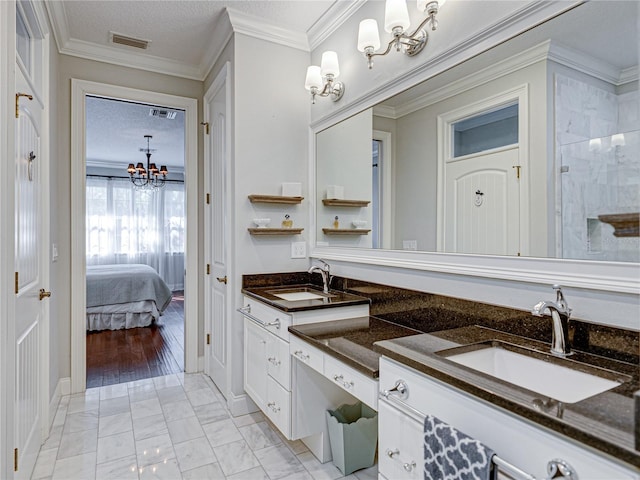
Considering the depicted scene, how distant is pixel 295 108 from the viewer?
2.83 metres

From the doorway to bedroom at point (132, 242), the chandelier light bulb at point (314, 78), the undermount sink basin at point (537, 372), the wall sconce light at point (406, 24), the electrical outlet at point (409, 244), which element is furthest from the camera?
the doorway to bedroom at point (132, 242)

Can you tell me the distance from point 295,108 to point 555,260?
82.3 inches

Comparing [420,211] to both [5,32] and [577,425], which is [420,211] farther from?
[5,32]

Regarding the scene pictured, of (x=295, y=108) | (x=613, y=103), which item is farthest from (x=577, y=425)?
(x=295, y=108)

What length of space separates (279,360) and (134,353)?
2621mm

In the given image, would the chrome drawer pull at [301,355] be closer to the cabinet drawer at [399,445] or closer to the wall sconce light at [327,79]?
the cabinet drawer at [399,445]

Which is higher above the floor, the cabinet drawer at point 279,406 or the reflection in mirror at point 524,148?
the reflection in mirror at point 524,148

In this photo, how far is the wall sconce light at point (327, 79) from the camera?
240 cm

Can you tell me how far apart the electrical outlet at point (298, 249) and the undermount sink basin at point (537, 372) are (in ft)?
5.51

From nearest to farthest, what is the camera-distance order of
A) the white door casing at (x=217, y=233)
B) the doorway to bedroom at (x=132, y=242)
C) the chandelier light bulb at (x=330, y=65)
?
the chandelier light bulb at (x=330, y=65) → the white door casing at (x=217, y=233) → the doorway to bedroom at (x=132, y=242)

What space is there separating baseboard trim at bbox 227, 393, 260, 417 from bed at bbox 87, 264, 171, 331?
9.85 feet

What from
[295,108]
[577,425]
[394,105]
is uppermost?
[295,108]

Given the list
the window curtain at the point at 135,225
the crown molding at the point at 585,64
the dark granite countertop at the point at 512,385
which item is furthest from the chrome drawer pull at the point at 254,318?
the window curtain at the point at 135,225

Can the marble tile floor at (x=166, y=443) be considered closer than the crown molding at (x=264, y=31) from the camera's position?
Yes
